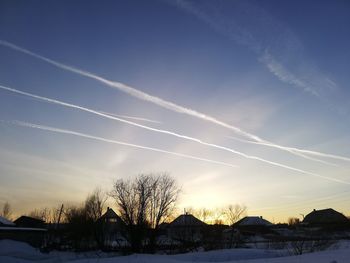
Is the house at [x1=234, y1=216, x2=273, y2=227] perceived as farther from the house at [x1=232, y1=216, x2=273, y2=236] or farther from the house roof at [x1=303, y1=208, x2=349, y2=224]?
the house roof at [x1=303, y1=208, x2=349, y2=224]

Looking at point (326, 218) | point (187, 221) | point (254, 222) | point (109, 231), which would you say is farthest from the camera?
point (254, 222)

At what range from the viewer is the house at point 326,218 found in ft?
347

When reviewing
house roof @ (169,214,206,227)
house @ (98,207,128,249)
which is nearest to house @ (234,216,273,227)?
house roof @ (169,214,206,227)

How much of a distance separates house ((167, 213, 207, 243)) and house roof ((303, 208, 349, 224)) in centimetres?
5568

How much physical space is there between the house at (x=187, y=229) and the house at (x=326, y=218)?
55.3 metres

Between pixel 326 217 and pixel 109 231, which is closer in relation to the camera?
pixel 109 231

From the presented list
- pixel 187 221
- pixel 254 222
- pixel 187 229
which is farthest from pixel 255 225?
pixel 187 229

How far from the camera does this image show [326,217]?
10906 centimetres

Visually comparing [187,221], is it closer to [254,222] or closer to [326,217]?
[254,222]

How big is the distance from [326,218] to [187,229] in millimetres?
64740

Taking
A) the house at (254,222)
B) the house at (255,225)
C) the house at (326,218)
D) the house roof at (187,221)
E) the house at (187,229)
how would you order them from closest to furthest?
the house at (187,229)
the house roof at (187,221)
the house at (255,225)
the house at (326,218)
the house at (254,222)

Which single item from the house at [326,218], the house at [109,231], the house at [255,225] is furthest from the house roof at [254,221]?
the house at [109,231]

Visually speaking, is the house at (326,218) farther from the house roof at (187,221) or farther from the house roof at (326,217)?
the house roof at (187,221)

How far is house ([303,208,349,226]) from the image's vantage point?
347 feet
